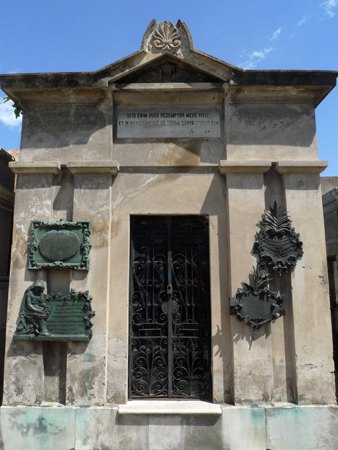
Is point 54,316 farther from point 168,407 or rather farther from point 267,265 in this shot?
point 267,265

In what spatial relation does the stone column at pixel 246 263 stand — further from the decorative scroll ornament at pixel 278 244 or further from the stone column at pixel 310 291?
the stone column at pixel 310 291

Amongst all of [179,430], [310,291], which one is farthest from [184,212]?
[179,430]

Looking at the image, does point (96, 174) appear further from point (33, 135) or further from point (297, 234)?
point (297, 234)

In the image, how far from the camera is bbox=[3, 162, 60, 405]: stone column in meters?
5.18

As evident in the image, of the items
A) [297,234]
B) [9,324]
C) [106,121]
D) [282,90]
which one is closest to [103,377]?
[9,324]

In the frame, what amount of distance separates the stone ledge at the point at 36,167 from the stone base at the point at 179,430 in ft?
11.5

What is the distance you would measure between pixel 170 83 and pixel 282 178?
7.62ft

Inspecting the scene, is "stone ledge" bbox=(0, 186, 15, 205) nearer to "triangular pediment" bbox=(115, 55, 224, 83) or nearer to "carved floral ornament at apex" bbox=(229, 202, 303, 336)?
"triangular pediment" bbox=(115, 55, 224, 83)

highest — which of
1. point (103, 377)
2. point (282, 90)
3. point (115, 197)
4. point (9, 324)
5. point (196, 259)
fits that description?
point (282, 90)

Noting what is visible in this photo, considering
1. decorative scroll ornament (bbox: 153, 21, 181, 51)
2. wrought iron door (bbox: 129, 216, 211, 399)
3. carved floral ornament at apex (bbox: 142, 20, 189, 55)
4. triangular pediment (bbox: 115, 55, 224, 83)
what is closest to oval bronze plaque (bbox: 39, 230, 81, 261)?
wrought iron door (bbox: 129, 216, 211, 399)

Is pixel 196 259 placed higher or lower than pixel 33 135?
lower

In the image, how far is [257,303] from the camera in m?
5.27

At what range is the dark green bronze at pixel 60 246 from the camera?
5.40 metres

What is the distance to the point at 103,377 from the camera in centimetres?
516
